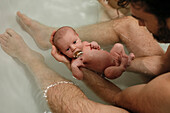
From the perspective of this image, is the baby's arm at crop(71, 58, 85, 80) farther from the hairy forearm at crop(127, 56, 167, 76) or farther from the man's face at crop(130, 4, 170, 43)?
Result: the man's face at crop(130, 4, 170, 43)

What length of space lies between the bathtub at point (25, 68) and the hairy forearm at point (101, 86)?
0.07 m

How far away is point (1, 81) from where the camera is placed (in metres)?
1.32

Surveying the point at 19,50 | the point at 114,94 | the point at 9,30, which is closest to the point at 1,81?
the point at 19,50

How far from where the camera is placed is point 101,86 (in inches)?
44.0

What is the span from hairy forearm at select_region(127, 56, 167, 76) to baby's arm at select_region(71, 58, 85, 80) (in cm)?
32

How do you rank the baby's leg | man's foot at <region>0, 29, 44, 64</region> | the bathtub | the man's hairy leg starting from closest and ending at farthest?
the man's hairy leg
the baby's leg
the bathtub
man's foot at <region>0, 29, 44, 64</region>

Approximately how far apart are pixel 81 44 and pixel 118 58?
226mm

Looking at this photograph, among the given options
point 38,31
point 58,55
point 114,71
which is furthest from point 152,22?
point 38,31

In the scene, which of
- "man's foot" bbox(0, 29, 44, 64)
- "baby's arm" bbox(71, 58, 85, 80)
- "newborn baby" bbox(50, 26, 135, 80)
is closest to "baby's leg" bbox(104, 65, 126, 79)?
"newborn baby" bbox(50, 26, 135, 80)

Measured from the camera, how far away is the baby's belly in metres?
1.12

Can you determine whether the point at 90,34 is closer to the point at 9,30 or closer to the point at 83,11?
the point at 83,11

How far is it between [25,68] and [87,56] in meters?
0.51

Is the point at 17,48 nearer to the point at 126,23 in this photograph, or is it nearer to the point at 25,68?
the point at 25,68

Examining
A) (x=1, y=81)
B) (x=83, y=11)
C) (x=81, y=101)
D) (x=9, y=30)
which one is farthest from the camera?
(x=83, y=11)
